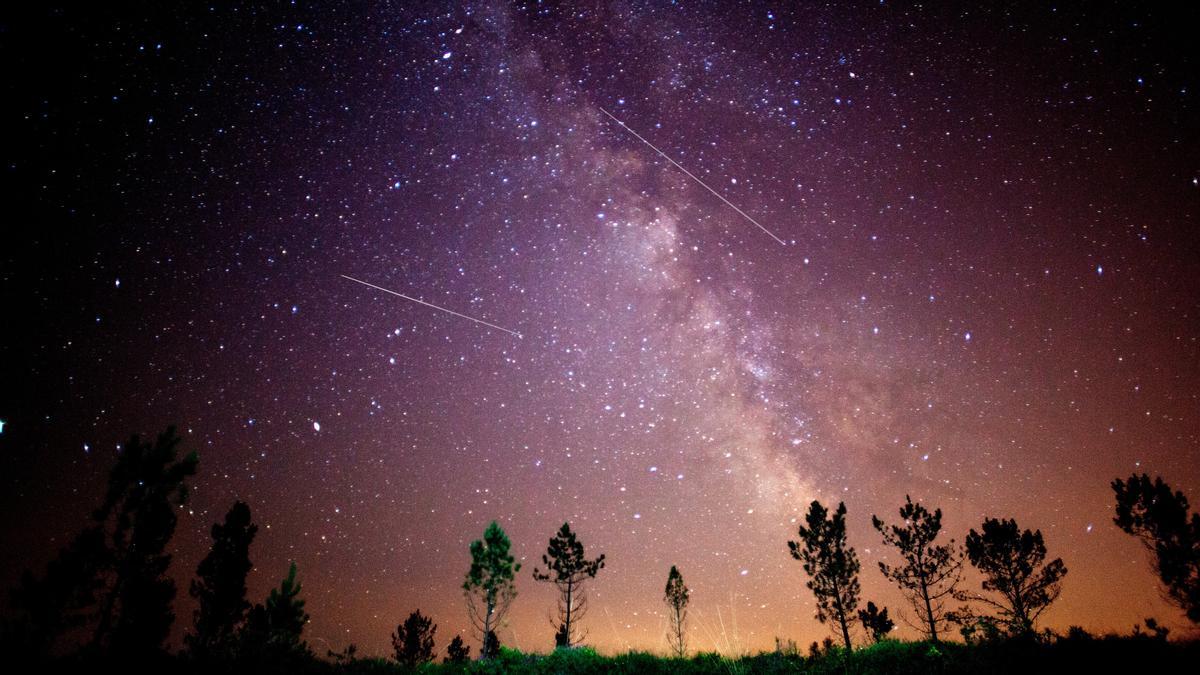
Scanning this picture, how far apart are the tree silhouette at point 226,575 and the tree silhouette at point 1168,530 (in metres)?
43.8

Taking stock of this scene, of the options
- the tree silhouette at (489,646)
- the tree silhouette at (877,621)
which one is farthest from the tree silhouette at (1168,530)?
the tree silhouette at (489,646)

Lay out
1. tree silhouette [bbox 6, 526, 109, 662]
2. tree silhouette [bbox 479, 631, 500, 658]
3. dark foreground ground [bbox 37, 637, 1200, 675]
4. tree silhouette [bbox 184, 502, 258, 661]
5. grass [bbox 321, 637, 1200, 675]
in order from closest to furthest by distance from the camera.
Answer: dark foreground ground [bbox 37, 637, 1200, 675]
grass [bbox 321, 637, 1200, 675]
tree silhouette [bbox 6, 526, 109, 662]
tree silhouette [bbox 184, 502, 258, 661]
tree silhouette [bbox 479, 631, 500, 658]

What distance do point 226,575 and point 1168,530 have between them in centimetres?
4559

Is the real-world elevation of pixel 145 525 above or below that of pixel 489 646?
above

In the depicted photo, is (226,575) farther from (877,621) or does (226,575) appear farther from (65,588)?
(877,621)

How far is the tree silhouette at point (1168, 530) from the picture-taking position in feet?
68.1

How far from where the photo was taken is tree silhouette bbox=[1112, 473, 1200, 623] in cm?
2075

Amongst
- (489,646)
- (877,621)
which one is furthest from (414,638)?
(877,621)

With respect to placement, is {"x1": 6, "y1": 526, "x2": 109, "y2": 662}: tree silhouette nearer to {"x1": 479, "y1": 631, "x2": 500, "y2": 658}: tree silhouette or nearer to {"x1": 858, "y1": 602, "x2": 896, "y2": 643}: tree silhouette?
{"x1": 479, "y1": 631, "x2": 500, "y2": 658}: tree silhouette

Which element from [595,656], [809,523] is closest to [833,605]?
A: [809,523]

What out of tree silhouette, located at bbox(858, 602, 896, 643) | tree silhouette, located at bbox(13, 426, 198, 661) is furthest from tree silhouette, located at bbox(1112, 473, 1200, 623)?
tree silhouette, located at bbox(13, 426, 198, 661)

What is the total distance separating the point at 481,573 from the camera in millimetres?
32156

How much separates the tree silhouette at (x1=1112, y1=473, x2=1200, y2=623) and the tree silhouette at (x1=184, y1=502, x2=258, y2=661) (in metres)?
43.8

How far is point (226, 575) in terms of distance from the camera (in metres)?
25.5
